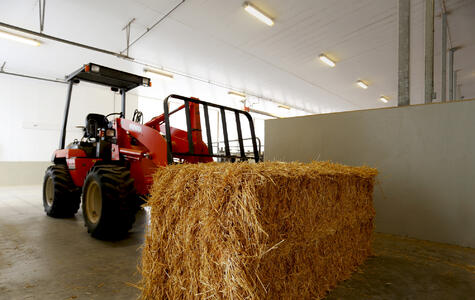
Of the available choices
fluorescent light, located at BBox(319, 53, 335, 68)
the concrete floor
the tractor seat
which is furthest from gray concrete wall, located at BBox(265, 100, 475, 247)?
fluorescent light, located at BBox(319, 53, 335, 68)

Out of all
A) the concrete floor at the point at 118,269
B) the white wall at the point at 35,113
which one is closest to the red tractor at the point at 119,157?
the concrete floor at the point at 118,269

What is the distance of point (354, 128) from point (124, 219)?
372 centimetres

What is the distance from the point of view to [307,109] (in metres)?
18.5

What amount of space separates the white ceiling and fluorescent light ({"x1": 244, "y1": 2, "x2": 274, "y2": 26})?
16 cm

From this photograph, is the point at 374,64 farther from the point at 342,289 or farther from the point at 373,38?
the point at 342,289

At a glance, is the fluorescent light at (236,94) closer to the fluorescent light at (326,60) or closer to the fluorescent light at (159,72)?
the fluorescent light at (159,72)

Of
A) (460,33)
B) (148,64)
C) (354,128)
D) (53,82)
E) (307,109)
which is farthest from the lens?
(307,109)

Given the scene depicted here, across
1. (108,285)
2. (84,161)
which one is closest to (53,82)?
(84,161)

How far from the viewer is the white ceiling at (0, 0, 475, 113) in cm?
697

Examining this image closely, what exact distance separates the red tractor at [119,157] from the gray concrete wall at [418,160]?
5.83ft

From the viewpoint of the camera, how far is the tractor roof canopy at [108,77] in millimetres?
4223

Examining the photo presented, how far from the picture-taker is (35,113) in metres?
11.2

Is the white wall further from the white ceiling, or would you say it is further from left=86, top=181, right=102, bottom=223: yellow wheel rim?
left=86, top=181, right=102, bottom=223: yellow wheel rim

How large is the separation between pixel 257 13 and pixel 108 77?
15.0ft
